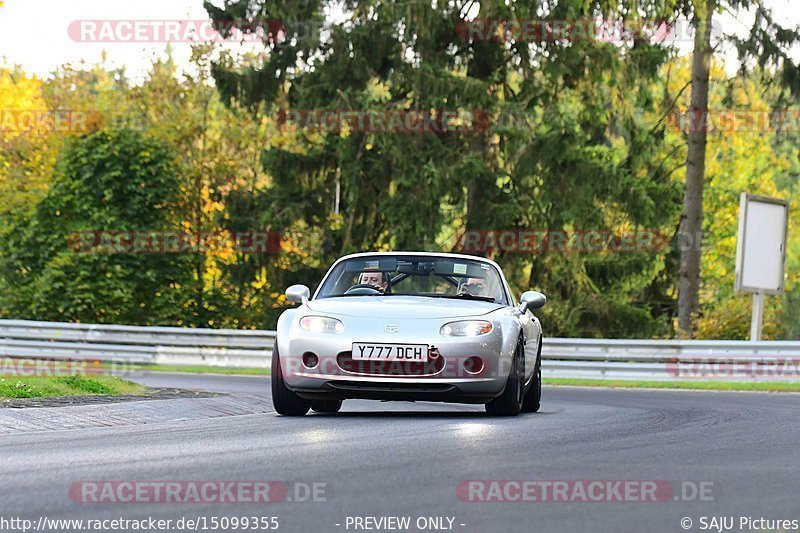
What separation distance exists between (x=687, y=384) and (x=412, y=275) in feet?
43.6

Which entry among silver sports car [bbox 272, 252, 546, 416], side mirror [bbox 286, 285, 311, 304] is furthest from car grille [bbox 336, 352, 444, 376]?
side mirror [bbox 286, 285, 311, 304]

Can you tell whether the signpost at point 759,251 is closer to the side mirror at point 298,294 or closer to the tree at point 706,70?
the tree at point 706,70

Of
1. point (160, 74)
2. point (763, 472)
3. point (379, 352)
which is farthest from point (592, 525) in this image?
point (160, 74)

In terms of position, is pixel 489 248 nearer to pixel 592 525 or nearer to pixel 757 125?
pixel 757 125

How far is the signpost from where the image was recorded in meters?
28.8

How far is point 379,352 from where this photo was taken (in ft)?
40.1

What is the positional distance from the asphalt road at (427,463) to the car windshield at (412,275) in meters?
1.13

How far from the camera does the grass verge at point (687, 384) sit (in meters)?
24.3

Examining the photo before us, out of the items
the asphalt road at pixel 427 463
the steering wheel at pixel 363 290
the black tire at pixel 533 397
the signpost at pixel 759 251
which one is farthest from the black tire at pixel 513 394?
the signpost at pixel 759 251

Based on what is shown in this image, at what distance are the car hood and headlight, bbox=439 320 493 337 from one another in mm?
112

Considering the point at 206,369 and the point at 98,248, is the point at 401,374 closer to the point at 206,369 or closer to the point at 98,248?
the point at 206,369

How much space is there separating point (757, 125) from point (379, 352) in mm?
44521

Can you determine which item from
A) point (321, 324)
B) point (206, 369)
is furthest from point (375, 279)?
point (206, 369)

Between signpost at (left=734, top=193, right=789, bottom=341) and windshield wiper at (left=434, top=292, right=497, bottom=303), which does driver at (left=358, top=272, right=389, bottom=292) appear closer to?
windshield wiper at (left=434, top=292, right=497, bottom=303)
